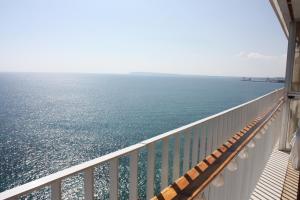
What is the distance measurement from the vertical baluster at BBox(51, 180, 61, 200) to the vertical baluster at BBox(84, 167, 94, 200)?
100mm

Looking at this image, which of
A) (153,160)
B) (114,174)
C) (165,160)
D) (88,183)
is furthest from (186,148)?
(88,183)

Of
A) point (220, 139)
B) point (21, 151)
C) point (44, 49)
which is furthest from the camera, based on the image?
point (44, 49)

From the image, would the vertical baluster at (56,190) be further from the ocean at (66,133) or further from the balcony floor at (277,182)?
the ocean at (66,133)

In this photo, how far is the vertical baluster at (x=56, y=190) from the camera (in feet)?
2.15

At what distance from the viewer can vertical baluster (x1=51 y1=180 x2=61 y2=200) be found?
66 centimetres

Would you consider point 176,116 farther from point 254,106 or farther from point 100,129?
point 254,106

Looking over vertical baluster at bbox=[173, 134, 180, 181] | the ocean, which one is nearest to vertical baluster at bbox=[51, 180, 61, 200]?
vertical baluster at bbox=[173, 134, 180, 181]

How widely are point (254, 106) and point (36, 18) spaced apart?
47.4 meters

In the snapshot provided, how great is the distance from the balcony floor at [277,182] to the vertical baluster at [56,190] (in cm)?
248

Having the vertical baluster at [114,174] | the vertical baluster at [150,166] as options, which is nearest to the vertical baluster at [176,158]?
the vertical baluster at [150,166]

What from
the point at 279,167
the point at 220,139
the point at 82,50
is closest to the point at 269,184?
the point at 279,167

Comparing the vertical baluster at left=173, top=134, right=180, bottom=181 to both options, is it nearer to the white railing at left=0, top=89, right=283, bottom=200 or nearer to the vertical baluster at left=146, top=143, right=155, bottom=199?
the white railing at left=0, top=89, right=283, bottom=200

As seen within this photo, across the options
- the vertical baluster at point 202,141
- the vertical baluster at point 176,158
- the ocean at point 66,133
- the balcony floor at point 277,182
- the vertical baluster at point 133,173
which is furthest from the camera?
the ocean at point 66,133

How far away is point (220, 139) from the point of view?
207 centimetres
